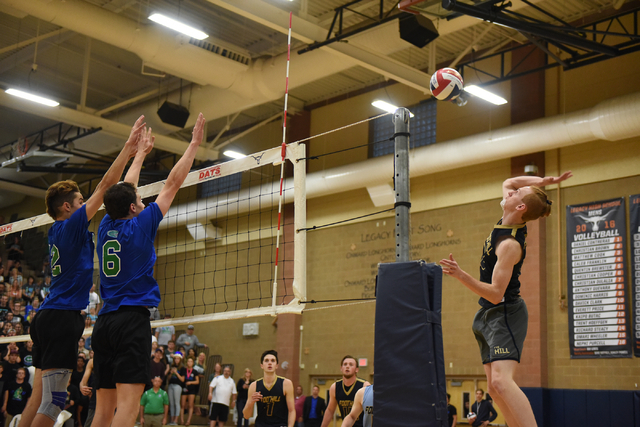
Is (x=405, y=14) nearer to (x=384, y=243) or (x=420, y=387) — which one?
(x=384, y=243)

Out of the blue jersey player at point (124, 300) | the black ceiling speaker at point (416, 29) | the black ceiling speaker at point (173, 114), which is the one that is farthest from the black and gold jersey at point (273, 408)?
the black ceiling speaker at point (173, 114)

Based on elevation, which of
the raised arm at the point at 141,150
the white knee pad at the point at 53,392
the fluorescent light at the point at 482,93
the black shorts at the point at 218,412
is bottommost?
the black shorts at the point at 218,412

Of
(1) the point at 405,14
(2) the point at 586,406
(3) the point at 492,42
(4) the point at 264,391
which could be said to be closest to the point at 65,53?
(1) the point at 405,14

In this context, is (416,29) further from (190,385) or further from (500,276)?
(190,385)

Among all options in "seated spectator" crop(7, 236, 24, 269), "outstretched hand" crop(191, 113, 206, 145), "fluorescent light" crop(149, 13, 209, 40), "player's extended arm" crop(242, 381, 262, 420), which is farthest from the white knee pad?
"seated spectator" crop(7, 236, 24, 269)

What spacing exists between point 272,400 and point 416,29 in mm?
7628

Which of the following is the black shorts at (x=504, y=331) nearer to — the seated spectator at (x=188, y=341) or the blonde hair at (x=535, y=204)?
the blonde hair at (x=535, y=204)

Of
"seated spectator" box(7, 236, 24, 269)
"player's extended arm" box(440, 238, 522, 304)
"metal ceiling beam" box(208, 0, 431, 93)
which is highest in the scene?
"metal ceiling beam" box(208, 0, 431, 93)

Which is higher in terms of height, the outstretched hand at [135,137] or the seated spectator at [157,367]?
the outstretched hand at [135,137]

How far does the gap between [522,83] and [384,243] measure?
5.42 meters

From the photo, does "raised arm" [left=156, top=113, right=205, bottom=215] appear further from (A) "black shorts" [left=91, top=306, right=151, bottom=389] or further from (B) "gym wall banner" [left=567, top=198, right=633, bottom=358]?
(B) "gym wall banner" [left=567, top=198, right=633, bottom=358]

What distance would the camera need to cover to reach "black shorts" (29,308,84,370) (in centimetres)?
496

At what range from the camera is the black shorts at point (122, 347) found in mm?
4316

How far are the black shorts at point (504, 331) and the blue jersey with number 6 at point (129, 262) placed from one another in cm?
244
